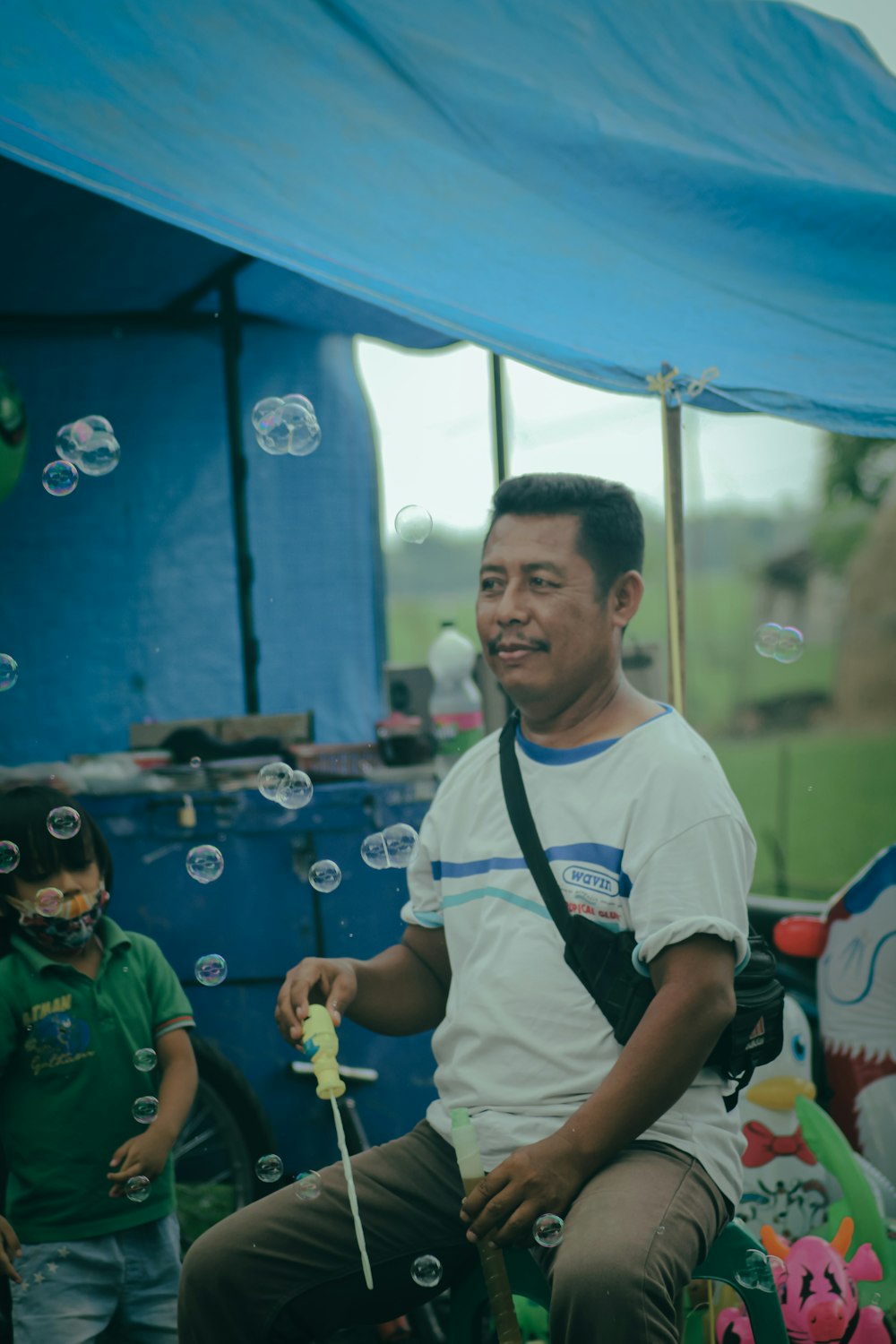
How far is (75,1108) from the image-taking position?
2.33 metres

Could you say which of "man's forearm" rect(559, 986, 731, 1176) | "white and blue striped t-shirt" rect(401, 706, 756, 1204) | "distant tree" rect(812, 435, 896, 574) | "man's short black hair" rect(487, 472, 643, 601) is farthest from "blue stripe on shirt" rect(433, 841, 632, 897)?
"distant tree" rect(812, 435, 896, 574)

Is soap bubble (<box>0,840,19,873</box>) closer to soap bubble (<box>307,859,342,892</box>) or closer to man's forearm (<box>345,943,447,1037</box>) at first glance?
soap bubble (<box>307,859,342,892</box>)

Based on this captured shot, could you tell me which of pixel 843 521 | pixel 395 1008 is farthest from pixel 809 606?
pixel 395 1008

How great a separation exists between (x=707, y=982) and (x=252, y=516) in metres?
→ 3.81

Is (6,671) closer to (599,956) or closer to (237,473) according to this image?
(599,956)

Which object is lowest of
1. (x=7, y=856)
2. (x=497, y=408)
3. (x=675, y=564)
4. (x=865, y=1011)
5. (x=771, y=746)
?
(x=771, y=746)

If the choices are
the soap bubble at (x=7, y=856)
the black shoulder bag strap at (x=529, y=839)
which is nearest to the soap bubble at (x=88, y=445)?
the soap bubble at (x=7, y=856)

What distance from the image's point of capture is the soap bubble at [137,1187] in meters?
2.21

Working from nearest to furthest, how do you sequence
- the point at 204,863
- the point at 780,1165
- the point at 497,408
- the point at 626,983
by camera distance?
the point at 626,983, the point at 204,863, the point at 780,1165, the point at 497,408

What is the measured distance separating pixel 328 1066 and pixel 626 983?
0.48m

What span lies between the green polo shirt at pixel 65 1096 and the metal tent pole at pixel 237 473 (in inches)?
80.0

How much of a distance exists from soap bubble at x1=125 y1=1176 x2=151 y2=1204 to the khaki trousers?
33 cm

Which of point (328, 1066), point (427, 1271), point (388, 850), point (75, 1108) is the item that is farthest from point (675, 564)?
point (75, 1108)

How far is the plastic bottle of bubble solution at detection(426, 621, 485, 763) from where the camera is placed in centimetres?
358
